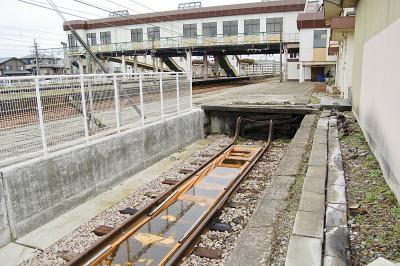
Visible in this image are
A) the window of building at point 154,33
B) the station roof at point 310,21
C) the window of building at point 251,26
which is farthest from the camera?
the window of building at point 154,33

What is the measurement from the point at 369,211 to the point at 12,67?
65.9 m

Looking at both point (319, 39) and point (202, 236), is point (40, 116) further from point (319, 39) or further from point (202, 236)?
point (319, 39)

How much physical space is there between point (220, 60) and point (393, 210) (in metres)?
41.4

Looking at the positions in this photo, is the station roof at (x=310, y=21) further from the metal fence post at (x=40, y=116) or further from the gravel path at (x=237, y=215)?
the metal fence post at (x=40, y=116)

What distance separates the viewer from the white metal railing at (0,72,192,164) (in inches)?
211

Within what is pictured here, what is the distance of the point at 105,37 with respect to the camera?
47.3m

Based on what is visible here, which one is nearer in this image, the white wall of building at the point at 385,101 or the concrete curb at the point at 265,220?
the concrete curb at the point at 265,220

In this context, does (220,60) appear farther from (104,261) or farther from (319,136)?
(104,261)

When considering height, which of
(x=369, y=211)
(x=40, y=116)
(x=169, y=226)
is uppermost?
(x=40, y=116)

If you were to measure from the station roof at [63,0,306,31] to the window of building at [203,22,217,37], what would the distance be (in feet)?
3.06

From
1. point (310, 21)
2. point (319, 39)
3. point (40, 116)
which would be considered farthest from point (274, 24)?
point (40, 116)

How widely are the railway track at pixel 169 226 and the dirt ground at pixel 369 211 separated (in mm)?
2144

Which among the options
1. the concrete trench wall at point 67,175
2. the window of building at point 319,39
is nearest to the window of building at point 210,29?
the window of building at point 319,39

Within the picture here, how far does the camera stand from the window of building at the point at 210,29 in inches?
1607
